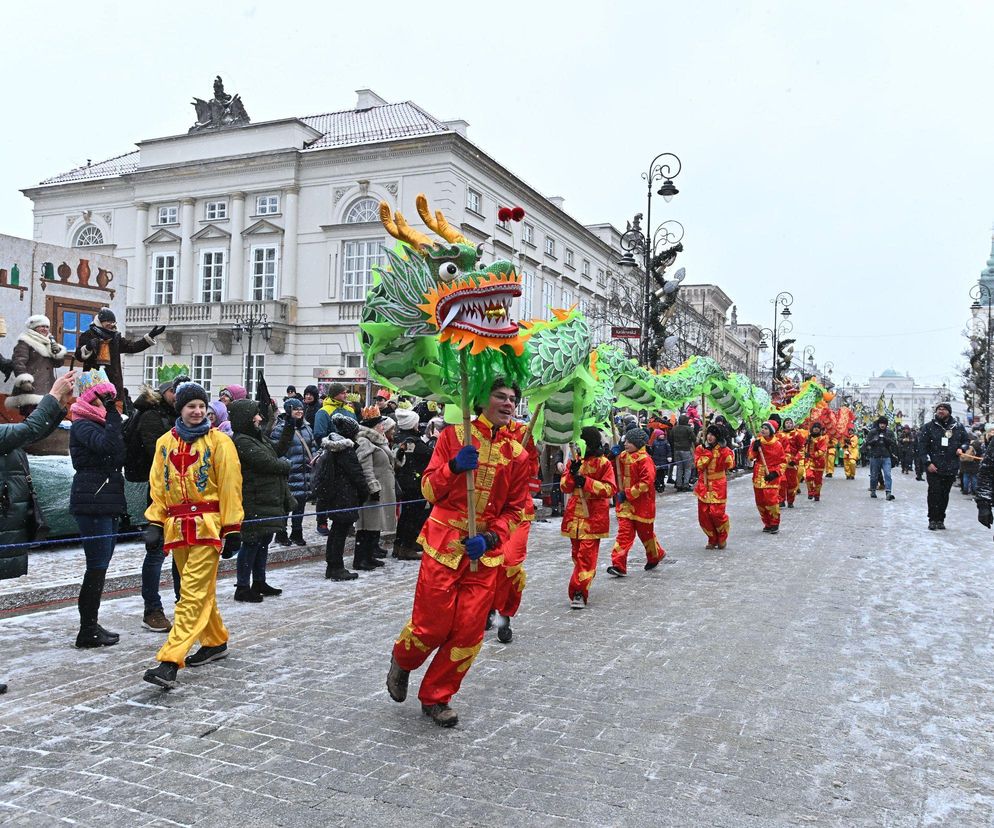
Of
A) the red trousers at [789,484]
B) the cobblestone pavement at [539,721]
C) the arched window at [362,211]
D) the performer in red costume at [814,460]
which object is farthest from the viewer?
the arched window at [362,211]

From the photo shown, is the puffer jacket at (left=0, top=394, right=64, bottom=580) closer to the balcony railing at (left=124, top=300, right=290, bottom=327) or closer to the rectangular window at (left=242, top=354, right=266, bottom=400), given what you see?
the balcony railing at (left=124, top=300, right=290, bottom=327)

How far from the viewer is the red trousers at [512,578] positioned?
5.79 m

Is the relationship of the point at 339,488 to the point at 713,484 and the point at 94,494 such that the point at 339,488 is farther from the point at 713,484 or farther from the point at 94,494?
the point at 713,484

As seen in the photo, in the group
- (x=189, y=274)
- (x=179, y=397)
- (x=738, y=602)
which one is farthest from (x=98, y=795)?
(x=189, y=274)

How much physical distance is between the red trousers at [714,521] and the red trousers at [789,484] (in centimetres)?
669

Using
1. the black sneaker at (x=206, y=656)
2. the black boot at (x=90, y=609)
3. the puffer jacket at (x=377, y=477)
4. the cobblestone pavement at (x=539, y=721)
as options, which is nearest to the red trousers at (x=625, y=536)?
the cobblestone pavement at (x=539, y=721)

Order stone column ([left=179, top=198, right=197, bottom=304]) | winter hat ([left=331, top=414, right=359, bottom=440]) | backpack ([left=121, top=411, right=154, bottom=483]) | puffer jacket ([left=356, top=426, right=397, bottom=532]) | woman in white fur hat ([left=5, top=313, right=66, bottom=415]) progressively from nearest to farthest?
backpack ([left=121, top=411, right=154, bottom=483]) < winter hat ([left=331, top=414, right=359, bottom=440]) < puffer jacket ([left=356, top=426, right=397, bottom=532]) < woman in white fur hat ([left=5, top=313, right=66, bottom=415]) < stone column ([left=179, top=198, right=197, bottom=304])

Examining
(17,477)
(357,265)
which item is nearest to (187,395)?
(17,477)

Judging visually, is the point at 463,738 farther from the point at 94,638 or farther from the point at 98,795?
the point at 94,638

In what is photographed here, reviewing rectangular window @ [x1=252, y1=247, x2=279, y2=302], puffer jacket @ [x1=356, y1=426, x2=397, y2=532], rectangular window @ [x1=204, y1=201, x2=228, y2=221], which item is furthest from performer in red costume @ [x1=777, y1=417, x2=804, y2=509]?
rectangular window @ [x1=204, y1=201, x2=228, y2=221]

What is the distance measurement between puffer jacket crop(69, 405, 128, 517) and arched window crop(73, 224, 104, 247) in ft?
103

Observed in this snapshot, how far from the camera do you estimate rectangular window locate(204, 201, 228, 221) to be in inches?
1222

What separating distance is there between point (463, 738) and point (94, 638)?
2.96 meters

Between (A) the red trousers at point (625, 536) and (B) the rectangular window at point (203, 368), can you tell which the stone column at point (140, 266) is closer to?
(B) the rectangular window at point (203, 368)
